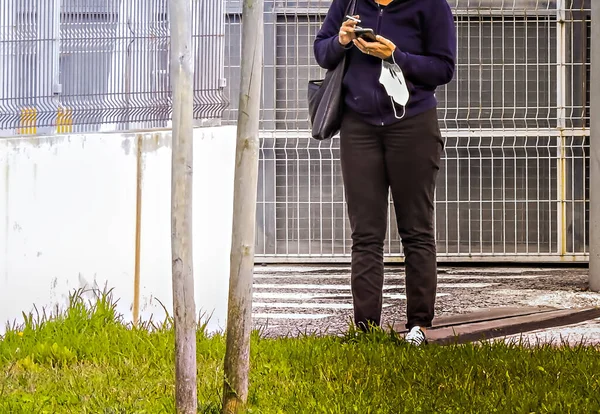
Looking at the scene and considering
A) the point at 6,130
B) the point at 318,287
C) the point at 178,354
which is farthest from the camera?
the point at 318,287

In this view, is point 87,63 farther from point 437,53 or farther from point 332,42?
point 437,53

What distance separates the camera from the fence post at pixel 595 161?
686 cm

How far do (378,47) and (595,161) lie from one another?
3.27 metres

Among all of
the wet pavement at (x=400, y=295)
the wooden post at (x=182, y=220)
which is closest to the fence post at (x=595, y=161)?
the wet pavement at (x=400, y=295)

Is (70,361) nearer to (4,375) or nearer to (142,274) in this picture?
(4,375)

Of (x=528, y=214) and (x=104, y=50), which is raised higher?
(x=104, y=50)

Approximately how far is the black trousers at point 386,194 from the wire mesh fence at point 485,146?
4938 mm

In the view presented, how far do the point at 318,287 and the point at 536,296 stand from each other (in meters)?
1.74

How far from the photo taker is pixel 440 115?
378 inches

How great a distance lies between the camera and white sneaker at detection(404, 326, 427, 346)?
4.25 meters

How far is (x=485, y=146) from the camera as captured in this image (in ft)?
30.9

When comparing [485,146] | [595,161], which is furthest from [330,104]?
[485,146]

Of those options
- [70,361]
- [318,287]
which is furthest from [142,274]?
[318,287]

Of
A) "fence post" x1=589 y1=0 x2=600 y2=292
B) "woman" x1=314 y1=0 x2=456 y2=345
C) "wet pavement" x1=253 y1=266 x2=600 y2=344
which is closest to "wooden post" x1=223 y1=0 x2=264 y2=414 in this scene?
"woman" x1=314 y1=0 x2=456 y2=345
